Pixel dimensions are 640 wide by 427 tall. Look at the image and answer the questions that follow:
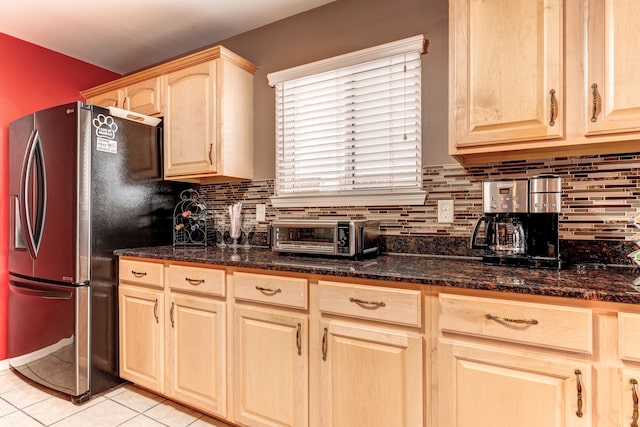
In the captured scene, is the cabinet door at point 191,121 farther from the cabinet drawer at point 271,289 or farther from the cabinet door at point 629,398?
the cabinet door at point 629,398

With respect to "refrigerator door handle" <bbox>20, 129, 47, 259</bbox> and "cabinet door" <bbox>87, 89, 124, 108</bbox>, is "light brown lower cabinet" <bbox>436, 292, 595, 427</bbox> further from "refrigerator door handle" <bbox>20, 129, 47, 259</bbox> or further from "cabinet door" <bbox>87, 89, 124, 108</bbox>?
"cabinet door" <bbox>87, 89, 124, 108</bbox>

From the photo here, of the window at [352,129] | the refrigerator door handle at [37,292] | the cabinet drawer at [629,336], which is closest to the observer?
the cabinet drawer at [629,336]

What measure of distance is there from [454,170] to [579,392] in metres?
1.13

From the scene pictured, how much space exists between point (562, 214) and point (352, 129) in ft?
3.94

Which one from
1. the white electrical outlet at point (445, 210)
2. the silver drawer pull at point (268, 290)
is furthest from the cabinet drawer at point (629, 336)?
the silver drawer pull at point (268, 290)

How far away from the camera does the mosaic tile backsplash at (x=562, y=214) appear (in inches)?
62.2

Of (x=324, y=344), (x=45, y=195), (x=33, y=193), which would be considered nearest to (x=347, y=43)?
(x=324, y=344)

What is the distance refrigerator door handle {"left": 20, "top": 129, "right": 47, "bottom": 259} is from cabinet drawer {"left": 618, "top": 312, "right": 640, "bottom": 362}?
289 centimetres

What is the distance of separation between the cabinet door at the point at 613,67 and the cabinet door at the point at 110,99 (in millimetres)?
2970

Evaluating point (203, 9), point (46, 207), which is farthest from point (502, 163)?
point (46, 207)

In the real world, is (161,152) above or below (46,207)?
above

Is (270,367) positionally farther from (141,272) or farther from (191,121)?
(191,121)

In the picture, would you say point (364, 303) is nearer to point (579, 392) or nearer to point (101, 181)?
point (579, 392)

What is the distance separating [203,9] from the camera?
2.39 m
